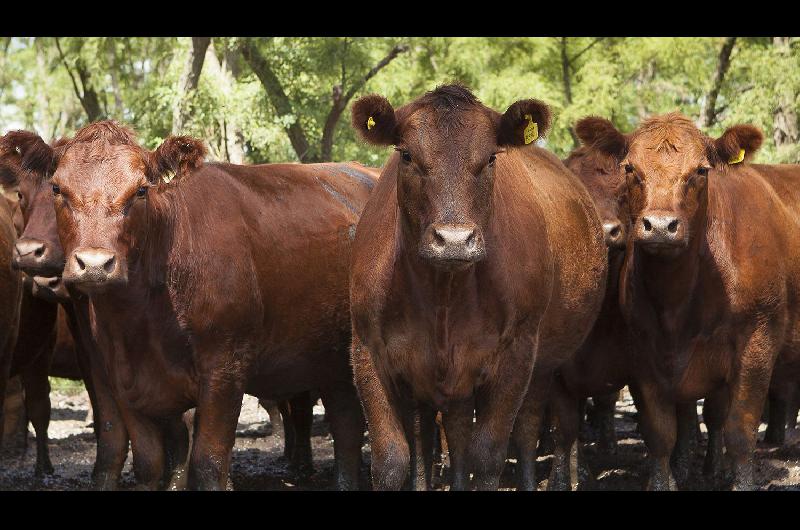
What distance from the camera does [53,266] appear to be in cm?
789

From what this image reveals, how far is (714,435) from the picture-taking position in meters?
9.95

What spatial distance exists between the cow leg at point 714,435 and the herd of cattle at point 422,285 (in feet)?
0.08

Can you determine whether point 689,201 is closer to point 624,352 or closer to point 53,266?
point 624,352

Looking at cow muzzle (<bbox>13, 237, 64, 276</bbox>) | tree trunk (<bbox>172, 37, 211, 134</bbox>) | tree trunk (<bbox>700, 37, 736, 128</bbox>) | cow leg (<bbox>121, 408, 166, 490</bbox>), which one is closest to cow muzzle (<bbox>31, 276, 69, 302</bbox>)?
cow muzzle (<bbox>13, 237, 64, 276</bbox>)

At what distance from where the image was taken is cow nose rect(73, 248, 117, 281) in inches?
255

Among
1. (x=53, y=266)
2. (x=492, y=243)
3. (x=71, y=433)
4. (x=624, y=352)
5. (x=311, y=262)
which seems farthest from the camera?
(x=71, y=433)

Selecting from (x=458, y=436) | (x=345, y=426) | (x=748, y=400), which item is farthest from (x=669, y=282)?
(x=345, y=426)

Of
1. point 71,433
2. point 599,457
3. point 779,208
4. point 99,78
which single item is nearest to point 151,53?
point 99,78

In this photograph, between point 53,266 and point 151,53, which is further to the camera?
point 151,53

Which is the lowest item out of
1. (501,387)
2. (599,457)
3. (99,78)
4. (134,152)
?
(599,457)

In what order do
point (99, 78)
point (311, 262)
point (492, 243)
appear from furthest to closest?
point (99, 78)
point (311, 262)
point (492, 243)

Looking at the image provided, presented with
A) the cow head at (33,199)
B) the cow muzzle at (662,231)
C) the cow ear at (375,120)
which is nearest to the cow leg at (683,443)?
the cow muzzle at (662,231)

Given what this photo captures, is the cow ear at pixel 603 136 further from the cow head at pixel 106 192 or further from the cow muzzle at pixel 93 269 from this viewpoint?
the cow muzzle at pixel 93 269

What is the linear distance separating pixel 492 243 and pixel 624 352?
2.88 m
